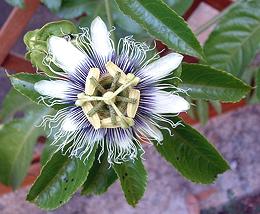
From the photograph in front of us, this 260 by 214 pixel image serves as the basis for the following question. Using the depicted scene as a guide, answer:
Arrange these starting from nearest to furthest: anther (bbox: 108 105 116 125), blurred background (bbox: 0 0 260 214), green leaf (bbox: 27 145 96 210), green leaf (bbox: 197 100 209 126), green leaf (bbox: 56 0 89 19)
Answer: anther (bbox: 108 105 116 125) < green leaf (bbox: 27 145 96 210) < green leaf (bbox: 56 0 89 19) < green leaf (bbox: 197 100 209 126) < blurred background (bbox: 0 0 260 214)

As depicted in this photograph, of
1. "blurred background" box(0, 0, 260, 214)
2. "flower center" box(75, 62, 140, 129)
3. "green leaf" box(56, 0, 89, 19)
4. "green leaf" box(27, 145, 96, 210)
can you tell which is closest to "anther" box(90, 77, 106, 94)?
"flower center" box(75, 62, 140, 129)

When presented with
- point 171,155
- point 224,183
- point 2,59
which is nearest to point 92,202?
point 224,183

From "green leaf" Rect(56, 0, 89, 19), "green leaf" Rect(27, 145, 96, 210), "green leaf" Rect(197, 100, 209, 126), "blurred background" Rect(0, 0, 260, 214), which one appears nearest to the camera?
"green leaf" Rect(27, 145, 96, 210)

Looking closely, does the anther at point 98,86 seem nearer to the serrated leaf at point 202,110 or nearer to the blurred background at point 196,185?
the serrated leaf at point 202,110

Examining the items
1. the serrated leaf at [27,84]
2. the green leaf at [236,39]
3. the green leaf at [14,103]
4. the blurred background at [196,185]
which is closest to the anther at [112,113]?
the serrated leaf at [27,84]

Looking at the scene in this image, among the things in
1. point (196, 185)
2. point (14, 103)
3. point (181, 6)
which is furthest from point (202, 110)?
point (196, 185)

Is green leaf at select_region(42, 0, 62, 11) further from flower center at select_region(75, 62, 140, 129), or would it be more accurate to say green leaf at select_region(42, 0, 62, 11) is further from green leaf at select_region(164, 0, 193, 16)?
flower center at select_region(75, 62, 140, 129)
